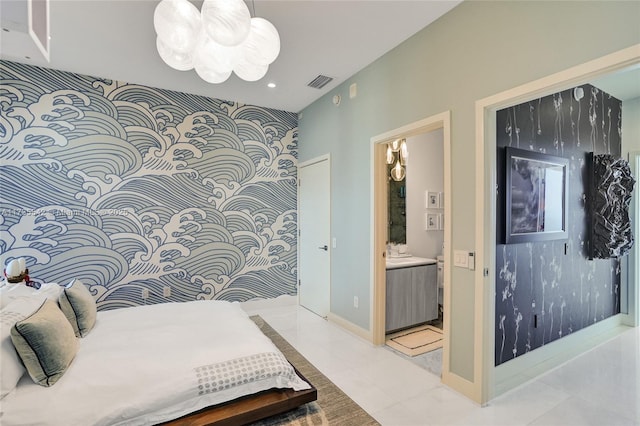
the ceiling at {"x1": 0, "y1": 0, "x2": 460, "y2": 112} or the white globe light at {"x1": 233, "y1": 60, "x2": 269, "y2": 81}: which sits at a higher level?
the ceiling at {"x1": 0, "y1": 0, "x2": 460, "y2": 112}

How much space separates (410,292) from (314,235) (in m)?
1.50

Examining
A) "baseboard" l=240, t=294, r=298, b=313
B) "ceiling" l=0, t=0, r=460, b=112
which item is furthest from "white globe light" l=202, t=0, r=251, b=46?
"baseboard" l=240, t=294, r=298, b=313

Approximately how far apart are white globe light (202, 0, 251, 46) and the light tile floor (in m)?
2.44

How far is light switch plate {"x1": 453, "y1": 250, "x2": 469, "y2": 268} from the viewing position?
7.39 feet

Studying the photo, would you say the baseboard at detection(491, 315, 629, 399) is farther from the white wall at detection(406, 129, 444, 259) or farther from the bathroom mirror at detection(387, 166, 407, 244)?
the bathroom mirror at detection(387, 166, 407, 244)

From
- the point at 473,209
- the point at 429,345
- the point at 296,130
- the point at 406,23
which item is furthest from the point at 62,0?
the point at 429,345

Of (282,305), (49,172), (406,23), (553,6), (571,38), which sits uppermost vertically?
(406,23)

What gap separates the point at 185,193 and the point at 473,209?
11.2 ft

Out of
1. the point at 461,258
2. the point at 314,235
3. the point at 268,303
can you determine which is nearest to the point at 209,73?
the point at 461,258

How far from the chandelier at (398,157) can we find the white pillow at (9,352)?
3833 millimetres

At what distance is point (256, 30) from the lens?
69.8 inches

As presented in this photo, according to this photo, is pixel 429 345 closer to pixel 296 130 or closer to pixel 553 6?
pixel 553 6

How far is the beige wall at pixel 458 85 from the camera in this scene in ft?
5.60

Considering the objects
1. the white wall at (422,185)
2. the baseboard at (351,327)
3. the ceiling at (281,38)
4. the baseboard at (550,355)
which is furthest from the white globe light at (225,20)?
the white wall at (422,185)
